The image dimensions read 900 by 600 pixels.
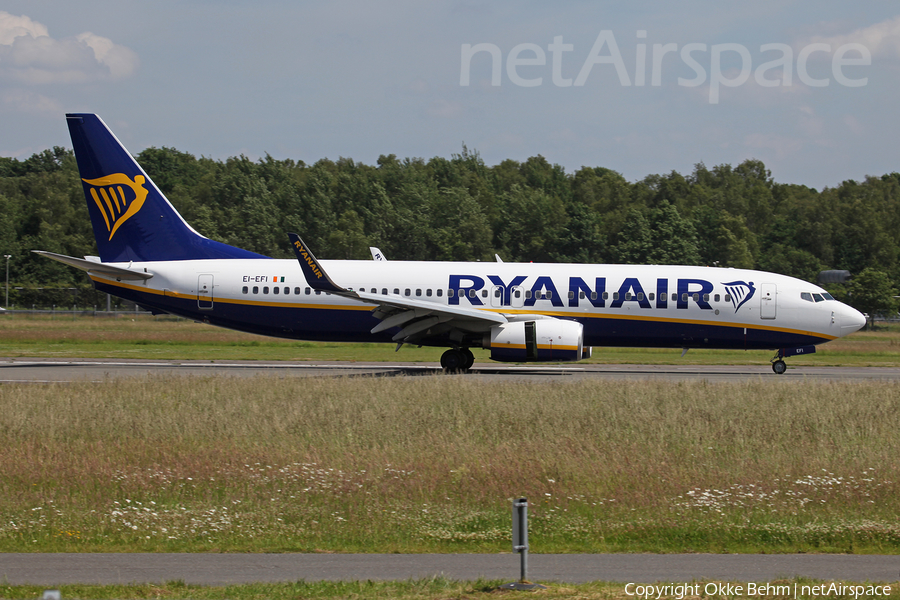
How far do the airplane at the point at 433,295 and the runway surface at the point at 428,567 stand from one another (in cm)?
1731

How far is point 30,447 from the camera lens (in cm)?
1397

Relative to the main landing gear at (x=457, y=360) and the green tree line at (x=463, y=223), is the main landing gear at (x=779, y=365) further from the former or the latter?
the green tree line at (x=463, y=223)

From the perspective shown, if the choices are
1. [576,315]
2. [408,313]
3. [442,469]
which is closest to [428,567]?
[442,469]

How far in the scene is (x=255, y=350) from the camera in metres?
37.6

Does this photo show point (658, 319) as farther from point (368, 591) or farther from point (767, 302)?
point (368, 591)

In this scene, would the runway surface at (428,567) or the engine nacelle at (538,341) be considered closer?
the runway surface at (428,567)

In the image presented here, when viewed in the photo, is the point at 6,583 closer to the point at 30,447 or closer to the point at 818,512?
the point at 30,447

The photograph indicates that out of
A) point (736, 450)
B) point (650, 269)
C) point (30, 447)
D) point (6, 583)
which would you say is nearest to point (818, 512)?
point (736, 450)

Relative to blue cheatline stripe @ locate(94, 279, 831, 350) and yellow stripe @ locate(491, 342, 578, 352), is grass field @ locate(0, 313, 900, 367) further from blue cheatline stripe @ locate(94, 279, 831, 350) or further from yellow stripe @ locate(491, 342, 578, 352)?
yellow stripe @ locate(491, 342, 578, 352)

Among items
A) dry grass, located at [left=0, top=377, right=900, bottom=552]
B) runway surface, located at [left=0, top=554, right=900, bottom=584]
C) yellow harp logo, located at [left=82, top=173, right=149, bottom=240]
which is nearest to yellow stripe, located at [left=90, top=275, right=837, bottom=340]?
yellow harp logo, located at [left=82, top=173, right=149, bottom=240]

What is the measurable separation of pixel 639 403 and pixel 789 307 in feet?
40.5

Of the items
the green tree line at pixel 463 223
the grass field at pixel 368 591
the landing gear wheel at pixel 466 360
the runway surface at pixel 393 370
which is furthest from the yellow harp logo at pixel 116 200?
the green tree line at pixel 463 223

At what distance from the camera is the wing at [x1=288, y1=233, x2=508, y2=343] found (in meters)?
25.5

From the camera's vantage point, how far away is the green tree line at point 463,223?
81750 millimetres
